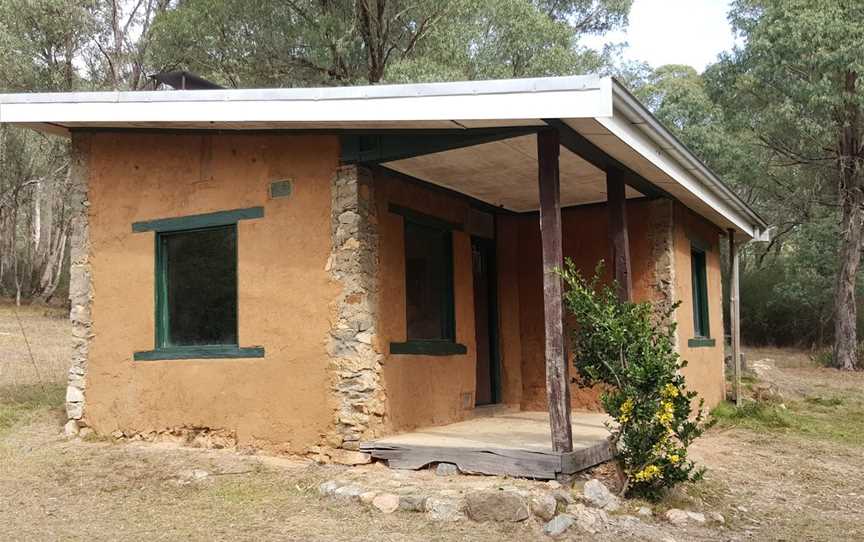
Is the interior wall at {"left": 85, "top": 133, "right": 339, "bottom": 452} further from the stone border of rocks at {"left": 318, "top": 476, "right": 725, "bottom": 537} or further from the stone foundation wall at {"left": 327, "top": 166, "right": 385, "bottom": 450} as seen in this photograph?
the stone border of rocks at {"left": 318, "top": 476, "right": 725, "bottom": 537}

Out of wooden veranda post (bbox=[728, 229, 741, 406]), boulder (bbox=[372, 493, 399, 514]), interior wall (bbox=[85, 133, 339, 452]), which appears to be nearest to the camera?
boulder (bbox=[372, 493, 399, 514])

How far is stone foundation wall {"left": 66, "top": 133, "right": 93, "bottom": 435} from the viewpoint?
8031 mm

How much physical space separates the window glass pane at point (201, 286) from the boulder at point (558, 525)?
3534 mm

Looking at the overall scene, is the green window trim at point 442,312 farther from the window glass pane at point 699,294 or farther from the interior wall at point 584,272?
the window glass pane at point 699,294

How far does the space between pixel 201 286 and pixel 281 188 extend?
1.30 metres

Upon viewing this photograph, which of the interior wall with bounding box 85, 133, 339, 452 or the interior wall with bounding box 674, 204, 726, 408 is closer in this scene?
the interior wall with bounding box 85, 133, 339, 452

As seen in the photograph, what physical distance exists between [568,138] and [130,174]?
440cm

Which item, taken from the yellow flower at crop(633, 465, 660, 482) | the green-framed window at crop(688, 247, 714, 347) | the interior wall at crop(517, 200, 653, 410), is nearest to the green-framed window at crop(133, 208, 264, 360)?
the yellow flower at crop(633, 465, 660, 482)

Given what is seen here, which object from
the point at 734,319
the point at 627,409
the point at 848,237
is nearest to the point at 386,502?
the point at 627,409

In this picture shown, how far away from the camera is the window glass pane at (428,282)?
7848mm

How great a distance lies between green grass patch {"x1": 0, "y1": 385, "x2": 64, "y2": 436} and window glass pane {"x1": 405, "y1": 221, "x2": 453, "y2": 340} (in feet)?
14.2

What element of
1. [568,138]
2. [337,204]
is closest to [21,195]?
[337,204]

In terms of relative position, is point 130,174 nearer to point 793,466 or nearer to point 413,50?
point 793,466

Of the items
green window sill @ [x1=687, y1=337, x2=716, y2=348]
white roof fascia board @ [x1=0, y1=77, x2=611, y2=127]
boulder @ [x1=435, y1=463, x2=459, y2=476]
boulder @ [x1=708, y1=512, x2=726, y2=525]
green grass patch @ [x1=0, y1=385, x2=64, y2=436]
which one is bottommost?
boulder @ [x1=708, y1=512, x2=726, y2=525]
